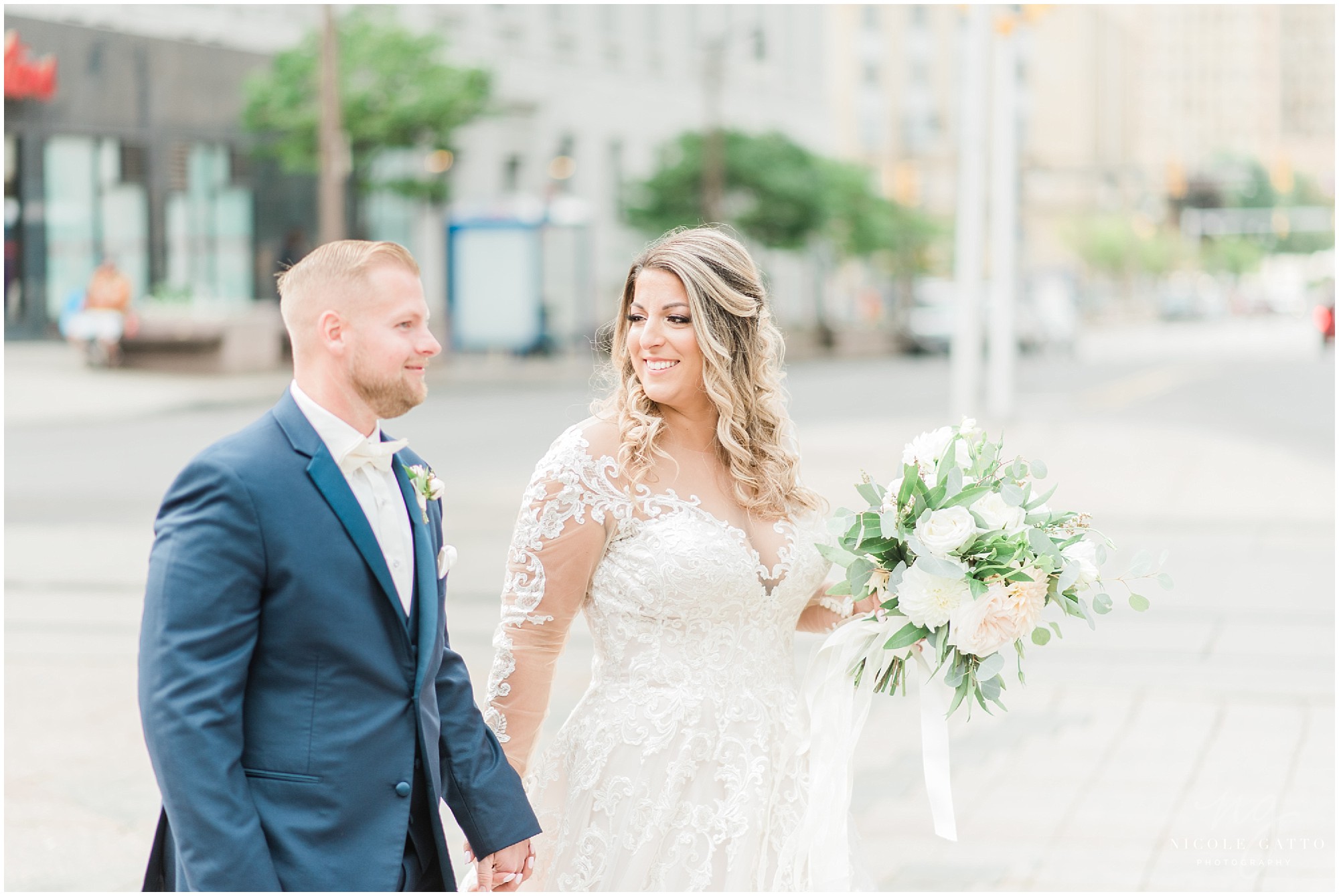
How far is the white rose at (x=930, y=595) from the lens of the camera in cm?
282

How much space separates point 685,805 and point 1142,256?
3999 inches

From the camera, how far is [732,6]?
44.1 meters

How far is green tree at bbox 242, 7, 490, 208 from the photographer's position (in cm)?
2764

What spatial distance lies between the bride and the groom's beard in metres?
0.58

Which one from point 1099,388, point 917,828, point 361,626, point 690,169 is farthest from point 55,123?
point 361,626

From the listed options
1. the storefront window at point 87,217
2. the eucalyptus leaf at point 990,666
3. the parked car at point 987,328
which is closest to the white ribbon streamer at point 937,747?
the eucalyptus leaf at point 990,666

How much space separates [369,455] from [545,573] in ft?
2.08

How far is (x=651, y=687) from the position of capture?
307cm

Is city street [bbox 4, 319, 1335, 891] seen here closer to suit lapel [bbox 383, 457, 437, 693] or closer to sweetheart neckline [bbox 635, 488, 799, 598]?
sweetheart neckline [bbox 635, 488, 799, 598]

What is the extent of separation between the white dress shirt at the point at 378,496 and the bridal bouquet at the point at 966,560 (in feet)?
2.67

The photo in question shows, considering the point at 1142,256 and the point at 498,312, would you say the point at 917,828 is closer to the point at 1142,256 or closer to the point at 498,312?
the point at 498,312

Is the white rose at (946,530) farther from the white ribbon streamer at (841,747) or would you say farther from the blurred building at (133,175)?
the blurred building at (133,175)

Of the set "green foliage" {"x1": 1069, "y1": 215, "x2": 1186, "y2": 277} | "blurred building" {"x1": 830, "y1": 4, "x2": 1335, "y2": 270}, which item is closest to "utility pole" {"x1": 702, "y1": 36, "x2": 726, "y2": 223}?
"blurred building" {"x1": 830, "y1": 4, "x2": 1335, "y2": 270}

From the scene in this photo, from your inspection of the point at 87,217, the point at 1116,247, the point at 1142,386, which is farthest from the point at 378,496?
the point at 1116,247
